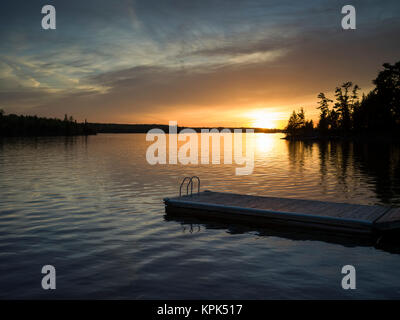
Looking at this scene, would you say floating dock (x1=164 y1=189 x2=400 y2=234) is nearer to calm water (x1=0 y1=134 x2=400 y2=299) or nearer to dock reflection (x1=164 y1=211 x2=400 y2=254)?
dock reflection (x1=164 y1=211 x2=400 y2=254)

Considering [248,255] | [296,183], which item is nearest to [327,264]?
[248,255]

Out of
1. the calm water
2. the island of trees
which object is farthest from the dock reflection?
the island of trees

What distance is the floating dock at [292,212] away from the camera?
1434 cm

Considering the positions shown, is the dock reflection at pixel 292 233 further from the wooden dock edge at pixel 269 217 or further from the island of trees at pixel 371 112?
the island of trees at pixel 371 112

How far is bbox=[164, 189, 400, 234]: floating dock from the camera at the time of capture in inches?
564

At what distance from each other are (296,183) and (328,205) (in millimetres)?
13447

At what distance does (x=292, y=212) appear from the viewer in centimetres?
1590

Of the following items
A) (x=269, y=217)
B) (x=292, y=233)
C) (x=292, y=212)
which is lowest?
(x=292, y=233)

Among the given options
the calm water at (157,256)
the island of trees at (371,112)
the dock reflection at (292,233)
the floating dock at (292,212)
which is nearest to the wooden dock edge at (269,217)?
the floating dock at (292,212)

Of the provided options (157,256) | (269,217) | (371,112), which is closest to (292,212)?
(269,217)

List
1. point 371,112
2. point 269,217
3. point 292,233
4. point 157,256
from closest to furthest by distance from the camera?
1. point 157,256
2. point 292,233
3. point 269,217
4. point 371,112

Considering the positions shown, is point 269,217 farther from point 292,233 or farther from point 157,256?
point 157,256

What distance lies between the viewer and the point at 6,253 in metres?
12.8
